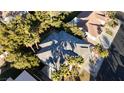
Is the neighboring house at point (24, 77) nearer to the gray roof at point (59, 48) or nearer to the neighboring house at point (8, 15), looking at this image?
the gray roof at point (59, 48)

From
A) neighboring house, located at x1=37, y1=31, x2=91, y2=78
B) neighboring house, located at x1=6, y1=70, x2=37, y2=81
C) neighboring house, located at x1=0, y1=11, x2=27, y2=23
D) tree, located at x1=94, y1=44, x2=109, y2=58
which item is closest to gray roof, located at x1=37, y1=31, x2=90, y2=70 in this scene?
neighboring house, located at x1=37, y1=31, x2=91, y2=78

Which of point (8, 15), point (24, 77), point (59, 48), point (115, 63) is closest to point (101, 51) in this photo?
point (115, 63)

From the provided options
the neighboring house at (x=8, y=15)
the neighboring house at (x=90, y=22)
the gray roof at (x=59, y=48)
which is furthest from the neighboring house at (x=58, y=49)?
the neighboring house at (x=8, y=15)
